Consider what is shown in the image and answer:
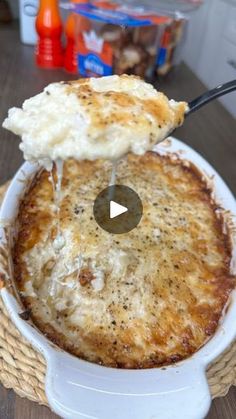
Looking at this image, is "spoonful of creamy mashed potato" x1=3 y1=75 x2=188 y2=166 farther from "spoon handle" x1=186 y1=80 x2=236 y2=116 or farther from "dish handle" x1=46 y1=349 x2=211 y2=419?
"dish handle" x1=46 y1=349 x2=211 y2=419

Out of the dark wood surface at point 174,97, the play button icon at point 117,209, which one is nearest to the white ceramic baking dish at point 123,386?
the dark wood surface at point 174,97

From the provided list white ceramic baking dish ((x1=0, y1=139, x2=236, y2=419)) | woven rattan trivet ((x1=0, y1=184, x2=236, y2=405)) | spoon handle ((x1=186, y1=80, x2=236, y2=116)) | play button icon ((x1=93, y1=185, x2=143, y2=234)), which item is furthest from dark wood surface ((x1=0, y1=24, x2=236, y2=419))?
spoon handle ((x1=186, y1=80, x2=236, y2=116))

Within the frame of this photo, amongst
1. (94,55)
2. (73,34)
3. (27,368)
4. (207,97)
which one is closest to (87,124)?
(207,97)

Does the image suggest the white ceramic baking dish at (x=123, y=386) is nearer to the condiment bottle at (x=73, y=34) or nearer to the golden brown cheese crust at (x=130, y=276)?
the golden brown cheese crust at (x=130, y=276)

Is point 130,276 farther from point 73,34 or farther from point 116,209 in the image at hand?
point 73,34

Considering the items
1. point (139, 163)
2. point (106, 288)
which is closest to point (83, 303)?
point (106, 288)

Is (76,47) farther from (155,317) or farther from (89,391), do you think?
(89,391)
